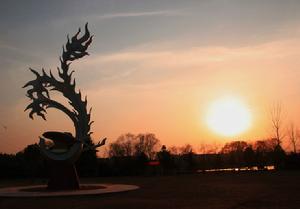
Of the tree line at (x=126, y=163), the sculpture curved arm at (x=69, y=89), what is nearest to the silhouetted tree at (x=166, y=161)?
the tree line at (x=126, y=163)

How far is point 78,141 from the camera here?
904 inches

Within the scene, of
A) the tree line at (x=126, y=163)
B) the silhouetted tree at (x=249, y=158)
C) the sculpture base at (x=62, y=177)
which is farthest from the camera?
the silhouetted tree at (x=249, y=158)

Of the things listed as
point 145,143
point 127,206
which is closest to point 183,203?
point 127,206

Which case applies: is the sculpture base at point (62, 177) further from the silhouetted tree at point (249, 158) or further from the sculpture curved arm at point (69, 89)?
the silhouetted tree at point (249, 158)

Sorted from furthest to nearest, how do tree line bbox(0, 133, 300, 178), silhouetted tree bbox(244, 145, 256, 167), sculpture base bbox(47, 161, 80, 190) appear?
silhouetted tree bbox(244, 145, 256, 167) < tree line bbox(0, 133, 300, 178) < sculpture base bbox(47, 161, 80, 190)

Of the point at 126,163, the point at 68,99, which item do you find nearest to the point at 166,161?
the point at 126,163

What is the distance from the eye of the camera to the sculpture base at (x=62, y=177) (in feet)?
74.0

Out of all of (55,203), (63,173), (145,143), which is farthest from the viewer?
(145,143)

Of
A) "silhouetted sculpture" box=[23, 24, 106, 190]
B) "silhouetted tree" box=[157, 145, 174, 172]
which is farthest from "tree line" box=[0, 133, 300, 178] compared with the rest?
"silhouetted sculpture" box=[23, 24, 106, 190]

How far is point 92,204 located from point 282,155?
3481cm

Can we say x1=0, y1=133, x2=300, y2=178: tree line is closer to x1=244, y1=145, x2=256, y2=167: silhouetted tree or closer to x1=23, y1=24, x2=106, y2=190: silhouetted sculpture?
x1=244, y1=145, x2=256, y2=167: silhouetted tree

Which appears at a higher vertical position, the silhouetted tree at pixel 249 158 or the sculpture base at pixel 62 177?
the silhouetted tree at pixel 249 158

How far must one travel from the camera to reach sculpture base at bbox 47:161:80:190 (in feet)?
74.0

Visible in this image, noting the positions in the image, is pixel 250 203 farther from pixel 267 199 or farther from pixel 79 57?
pixel 79 57
